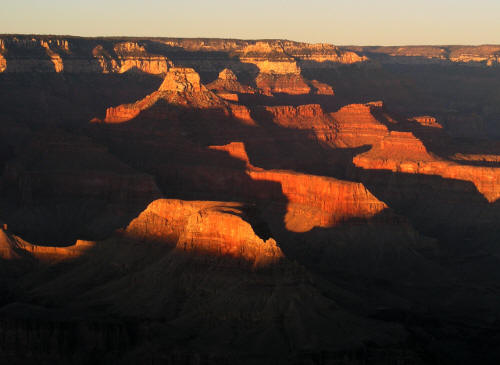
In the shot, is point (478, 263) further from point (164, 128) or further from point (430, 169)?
point (164, 128)

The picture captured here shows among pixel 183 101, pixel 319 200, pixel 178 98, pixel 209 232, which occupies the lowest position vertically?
pixel 319 200

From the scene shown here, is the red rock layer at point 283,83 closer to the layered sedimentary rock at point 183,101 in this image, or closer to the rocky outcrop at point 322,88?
the rocky outcrop at point 322,88

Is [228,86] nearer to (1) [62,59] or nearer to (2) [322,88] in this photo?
(2) [322,88]

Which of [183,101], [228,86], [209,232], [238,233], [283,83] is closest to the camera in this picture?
[238,233]

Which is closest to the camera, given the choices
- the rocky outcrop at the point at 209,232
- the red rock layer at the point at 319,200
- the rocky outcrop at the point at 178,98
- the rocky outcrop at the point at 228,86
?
the rocky outcrop at the point at 209,232

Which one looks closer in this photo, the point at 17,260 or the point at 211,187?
the point at 17,260

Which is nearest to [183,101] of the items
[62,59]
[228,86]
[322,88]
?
[228,86]

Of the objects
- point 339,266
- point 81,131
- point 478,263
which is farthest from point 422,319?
point 81,131

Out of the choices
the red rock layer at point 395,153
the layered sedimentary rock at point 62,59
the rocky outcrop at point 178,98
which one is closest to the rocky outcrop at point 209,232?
the red rock layer at point 395,153

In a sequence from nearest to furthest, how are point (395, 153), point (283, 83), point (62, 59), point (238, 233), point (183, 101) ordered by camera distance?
point (238, 233) < point (395, 153) < point (183, 101) < point (62, 59) < point (283, 83)
